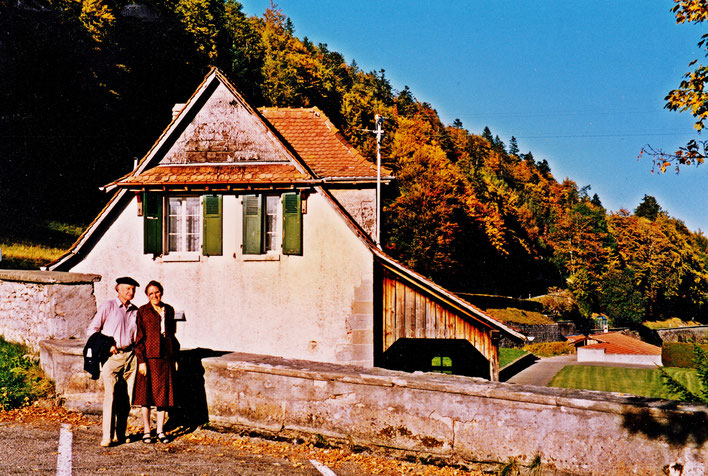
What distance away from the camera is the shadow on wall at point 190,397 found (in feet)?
26.2

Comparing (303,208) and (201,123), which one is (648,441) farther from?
(201,123)

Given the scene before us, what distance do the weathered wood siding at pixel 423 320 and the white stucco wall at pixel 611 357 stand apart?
120 ft

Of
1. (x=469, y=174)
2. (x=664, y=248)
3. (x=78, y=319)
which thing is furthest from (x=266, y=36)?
(x=78, y=319)

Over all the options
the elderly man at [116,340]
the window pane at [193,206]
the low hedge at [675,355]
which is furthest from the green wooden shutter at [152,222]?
the low hedge at [675,355]

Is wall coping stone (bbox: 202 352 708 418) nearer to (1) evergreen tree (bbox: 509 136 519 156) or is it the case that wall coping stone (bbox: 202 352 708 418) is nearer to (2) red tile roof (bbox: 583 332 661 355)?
(2) red tile roof (bbox: 583 332 661 355)

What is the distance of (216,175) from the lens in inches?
639

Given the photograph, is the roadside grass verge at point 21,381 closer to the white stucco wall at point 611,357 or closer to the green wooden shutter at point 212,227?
the green wooden shutter at point 212,227

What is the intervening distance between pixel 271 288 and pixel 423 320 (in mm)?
3964

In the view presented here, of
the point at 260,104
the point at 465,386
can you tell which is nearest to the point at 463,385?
the point at 465,386

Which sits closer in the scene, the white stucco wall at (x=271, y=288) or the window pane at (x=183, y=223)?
the white stucco wall at (x=271, y=288)

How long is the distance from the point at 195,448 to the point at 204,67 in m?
53.9

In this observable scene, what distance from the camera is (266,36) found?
7488 cm

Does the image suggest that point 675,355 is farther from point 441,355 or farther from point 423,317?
point 423,317

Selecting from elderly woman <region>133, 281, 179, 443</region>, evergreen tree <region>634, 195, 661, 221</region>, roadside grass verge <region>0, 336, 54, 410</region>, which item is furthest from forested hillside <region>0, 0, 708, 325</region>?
evergreen tree <region>634, 195, 661, 221</region>
